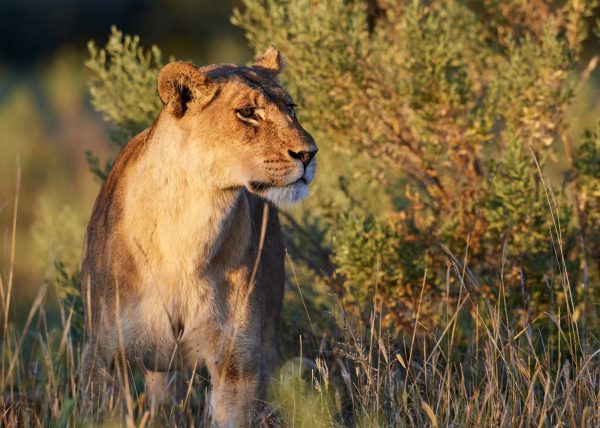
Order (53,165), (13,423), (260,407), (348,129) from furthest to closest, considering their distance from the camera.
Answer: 1. (53,165)
2. (348,129)
3. (260,407)
4. (13,423)

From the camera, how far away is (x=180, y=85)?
159 inches

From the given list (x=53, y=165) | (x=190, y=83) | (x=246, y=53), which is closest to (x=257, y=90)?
(x=190, y=83)

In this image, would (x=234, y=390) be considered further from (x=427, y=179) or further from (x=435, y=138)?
(x=427, y=179)

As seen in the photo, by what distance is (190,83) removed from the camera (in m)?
4.03

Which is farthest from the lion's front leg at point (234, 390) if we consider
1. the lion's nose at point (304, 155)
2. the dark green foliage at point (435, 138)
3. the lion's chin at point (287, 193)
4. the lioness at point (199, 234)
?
the dark green foliage at point (435, 138)

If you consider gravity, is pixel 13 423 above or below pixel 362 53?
below

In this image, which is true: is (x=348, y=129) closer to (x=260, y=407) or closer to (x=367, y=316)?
(x=367, y=316)

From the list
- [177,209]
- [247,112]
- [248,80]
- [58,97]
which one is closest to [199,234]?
[177,209]

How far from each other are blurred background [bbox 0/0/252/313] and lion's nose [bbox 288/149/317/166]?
1.05 meters

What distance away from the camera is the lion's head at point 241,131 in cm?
391

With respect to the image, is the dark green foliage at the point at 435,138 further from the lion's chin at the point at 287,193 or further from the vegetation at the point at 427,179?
the lion's chin at the point at 287,193

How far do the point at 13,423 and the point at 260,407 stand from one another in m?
0.99

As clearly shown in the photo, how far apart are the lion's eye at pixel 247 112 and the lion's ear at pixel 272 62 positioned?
531 mm

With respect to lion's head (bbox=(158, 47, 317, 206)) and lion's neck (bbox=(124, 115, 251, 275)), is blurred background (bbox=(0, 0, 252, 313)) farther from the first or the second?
lion's head (bbox=(158, 47, 317, 206))
